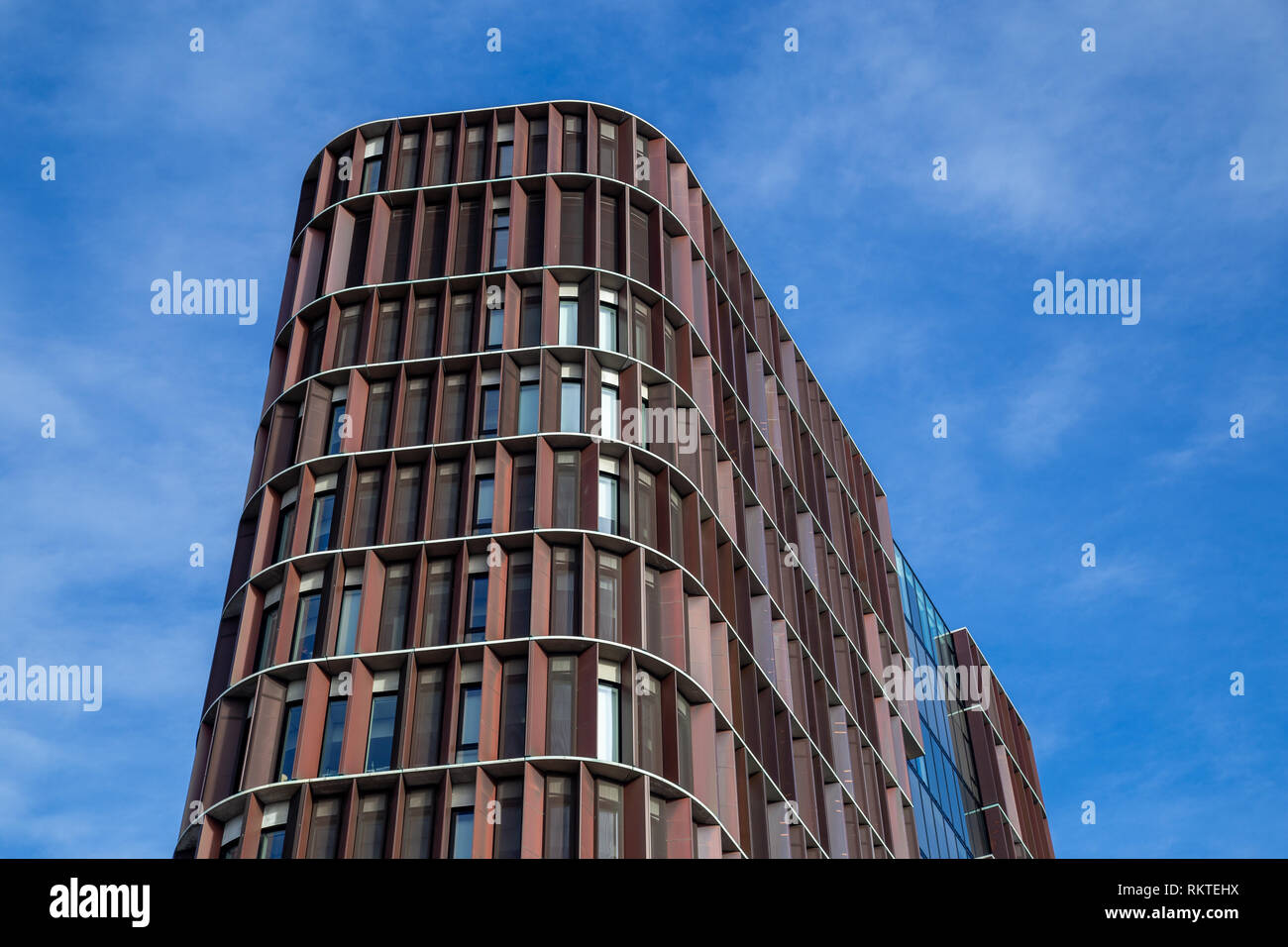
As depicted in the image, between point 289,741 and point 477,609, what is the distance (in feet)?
20.3

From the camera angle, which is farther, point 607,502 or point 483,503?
point 607,502

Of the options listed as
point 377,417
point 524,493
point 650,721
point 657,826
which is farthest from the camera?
point 377,417

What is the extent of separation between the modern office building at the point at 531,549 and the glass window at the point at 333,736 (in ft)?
0.22

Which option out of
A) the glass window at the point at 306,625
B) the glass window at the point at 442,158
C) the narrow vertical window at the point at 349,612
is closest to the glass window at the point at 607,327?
the glass window at the point at 442,158

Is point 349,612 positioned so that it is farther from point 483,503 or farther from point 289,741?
point 483,503

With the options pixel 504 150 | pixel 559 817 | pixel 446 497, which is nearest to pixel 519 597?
pixel 446 497

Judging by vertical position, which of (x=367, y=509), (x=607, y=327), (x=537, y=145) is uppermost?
(x=537, y=145)

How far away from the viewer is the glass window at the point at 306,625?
43.1 meters

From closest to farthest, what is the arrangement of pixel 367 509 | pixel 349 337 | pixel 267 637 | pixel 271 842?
1. pixel 271 842
2. pixel 267 637
3. pixel 367 509
4. pixel 349 337

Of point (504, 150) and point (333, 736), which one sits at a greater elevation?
point (504, 150)

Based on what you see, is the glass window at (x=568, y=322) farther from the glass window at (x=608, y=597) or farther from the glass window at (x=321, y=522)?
the glass window at (x=321, y=522)

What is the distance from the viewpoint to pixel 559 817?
128ft

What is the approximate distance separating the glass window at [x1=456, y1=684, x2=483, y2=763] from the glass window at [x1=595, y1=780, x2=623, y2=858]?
11.1ft
